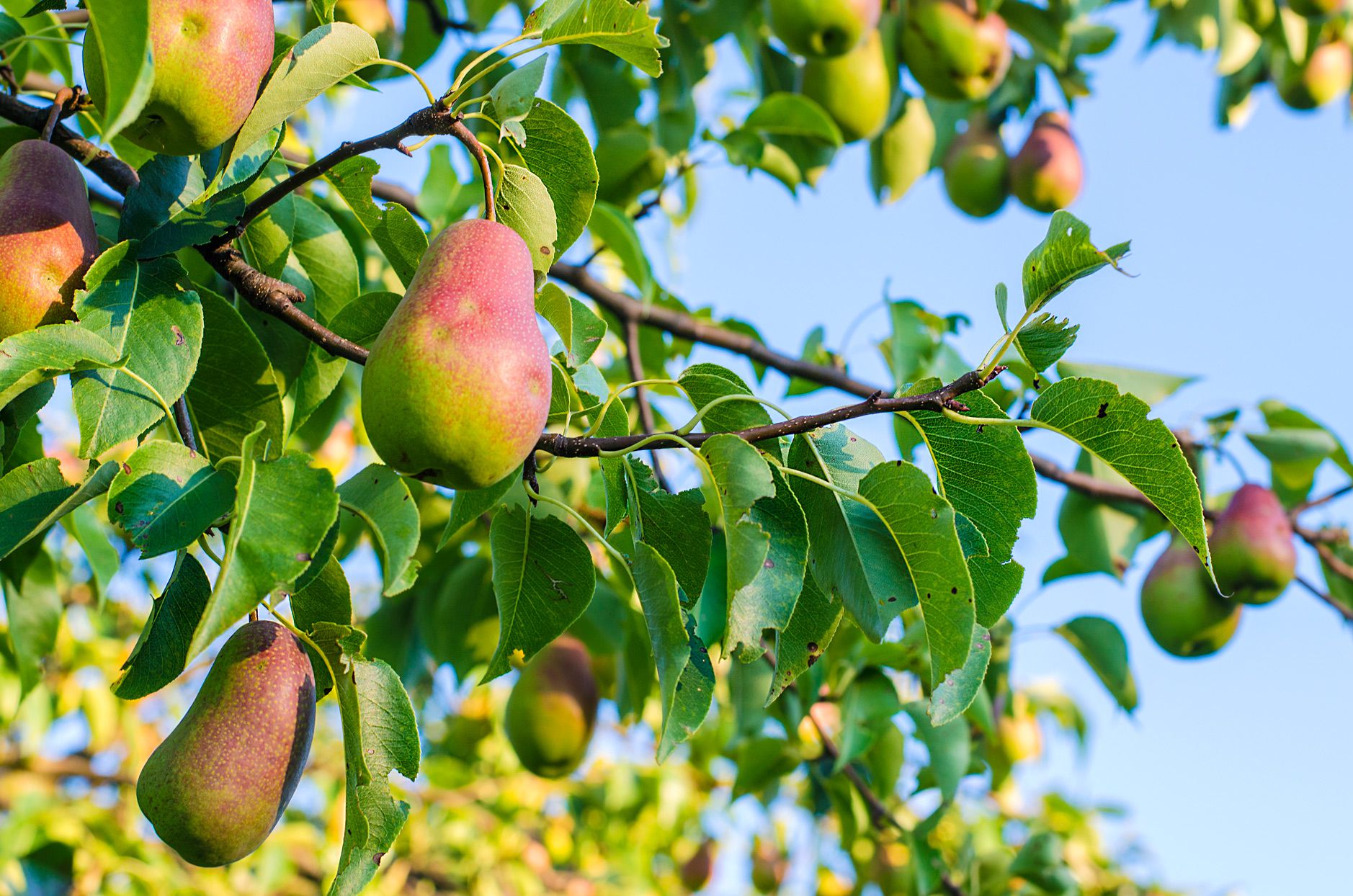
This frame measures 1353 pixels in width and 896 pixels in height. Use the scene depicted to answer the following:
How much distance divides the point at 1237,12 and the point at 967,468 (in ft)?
9.18

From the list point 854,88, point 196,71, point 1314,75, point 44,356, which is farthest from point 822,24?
point 1314,75

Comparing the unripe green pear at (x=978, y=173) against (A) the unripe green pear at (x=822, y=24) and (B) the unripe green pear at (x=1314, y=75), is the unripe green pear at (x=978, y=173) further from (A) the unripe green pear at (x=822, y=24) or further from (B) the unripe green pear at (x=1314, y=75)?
(B) the unripe green pear at (x=1314, y=75)

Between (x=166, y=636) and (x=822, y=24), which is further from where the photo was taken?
(x=822, y=24)

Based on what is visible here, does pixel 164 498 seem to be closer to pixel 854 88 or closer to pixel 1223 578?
pixel 854 88

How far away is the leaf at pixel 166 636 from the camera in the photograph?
89 centimetres

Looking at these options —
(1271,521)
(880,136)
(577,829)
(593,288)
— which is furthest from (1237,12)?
(577,829)

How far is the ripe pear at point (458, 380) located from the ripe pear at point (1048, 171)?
7.55 feet

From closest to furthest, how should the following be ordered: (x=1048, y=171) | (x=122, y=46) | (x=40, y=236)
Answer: (x=122, y=46) → (x=40, y=236) → (x=1048, y=171)

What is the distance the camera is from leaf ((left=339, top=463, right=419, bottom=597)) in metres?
0.80

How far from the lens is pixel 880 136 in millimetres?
2727

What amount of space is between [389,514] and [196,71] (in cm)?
34

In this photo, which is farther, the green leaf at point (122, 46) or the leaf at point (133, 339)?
the leaf at point (133, 339)

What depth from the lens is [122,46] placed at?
0.67m

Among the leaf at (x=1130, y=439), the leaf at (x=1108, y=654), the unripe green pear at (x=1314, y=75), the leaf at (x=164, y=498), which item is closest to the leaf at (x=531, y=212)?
the leaf at (x=164, y=498)
